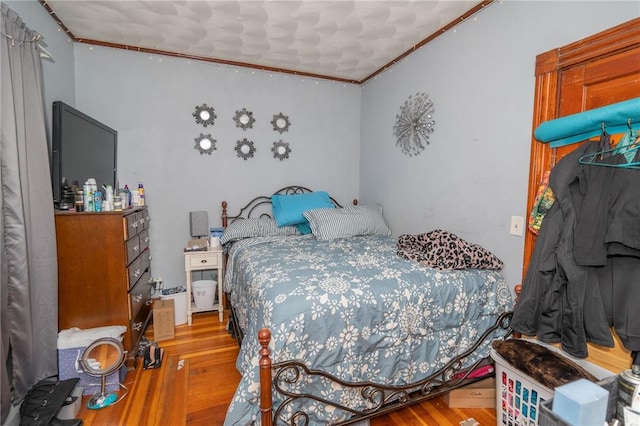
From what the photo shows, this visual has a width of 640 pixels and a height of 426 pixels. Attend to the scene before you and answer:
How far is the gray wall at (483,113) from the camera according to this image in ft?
5.99

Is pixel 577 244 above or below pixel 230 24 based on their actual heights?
below

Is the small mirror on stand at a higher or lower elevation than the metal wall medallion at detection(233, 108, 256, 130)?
lower

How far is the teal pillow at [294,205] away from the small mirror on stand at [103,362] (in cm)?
167

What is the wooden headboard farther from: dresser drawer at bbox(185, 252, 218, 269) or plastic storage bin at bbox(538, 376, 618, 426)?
plastic storage bin at bbox(538, 376, 618, 426)

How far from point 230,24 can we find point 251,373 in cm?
253

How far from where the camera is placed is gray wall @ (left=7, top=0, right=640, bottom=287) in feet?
6.53

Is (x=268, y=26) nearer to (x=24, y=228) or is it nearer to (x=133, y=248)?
(x=133, y=248)

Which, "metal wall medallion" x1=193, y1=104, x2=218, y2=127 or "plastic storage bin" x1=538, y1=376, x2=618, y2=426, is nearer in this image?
"plastic storage bin" x1=538, y1=376, x2=618, y2=426

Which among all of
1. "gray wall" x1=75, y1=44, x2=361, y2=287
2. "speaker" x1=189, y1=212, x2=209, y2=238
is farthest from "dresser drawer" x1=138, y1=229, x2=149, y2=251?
"speaker" x1=189, y1=212, x2=209, y2=238

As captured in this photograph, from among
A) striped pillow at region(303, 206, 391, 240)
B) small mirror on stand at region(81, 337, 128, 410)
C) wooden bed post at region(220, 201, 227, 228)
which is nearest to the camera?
small mirror on stand at region(81, 337, 128, 410)

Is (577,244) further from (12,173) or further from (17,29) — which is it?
(17,29)

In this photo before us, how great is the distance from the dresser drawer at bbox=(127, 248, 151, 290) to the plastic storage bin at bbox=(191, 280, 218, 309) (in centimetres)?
48

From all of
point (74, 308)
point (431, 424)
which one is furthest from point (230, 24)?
point (431, 424)

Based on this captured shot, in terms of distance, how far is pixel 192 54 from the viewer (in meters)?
3.06
